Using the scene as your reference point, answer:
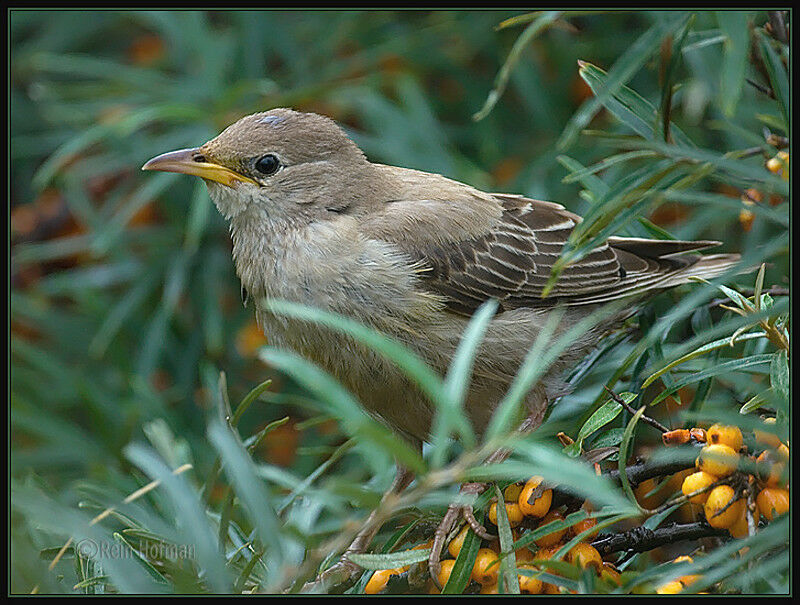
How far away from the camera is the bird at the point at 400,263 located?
3027 mm

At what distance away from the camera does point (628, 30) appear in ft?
15.3

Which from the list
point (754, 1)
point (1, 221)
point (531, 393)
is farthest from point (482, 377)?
point (1, 221)

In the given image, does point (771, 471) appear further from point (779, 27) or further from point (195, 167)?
point (195, 167)

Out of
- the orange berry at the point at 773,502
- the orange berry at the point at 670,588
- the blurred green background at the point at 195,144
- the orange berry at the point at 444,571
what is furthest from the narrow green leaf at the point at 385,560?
the blurred green background at the point at 195,144

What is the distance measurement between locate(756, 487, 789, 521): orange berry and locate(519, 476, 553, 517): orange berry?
0.51 m

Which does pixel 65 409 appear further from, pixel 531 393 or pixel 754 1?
pixel 754 1

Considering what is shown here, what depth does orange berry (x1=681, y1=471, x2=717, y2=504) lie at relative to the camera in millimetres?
1924

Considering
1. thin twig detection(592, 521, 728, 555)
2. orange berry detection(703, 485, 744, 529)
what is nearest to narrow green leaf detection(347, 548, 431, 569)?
thin twig detection(592, 521, 728, 555)

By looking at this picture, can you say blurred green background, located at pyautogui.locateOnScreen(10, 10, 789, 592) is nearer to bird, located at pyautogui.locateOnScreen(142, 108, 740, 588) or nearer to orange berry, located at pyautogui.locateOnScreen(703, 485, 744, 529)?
bird, located at pyautogui.locateOnScreen(142, 108, 740, 588)

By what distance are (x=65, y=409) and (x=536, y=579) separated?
3.19 metres

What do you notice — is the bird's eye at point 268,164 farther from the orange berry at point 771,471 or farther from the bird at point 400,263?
the orange berry at point 771,471

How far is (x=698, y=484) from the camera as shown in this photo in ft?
6.32

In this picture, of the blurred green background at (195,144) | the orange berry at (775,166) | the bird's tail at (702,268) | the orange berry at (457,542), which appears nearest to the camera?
the orange berry at (457,542)

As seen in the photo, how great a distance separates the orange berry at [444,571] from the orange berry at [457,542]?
1.1 inches
